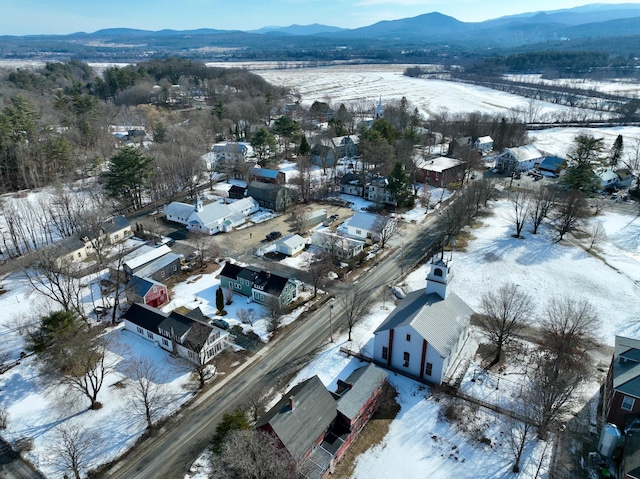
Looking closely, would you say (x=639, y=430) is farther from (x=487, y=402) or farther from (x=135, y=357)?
(x=135, y=357)

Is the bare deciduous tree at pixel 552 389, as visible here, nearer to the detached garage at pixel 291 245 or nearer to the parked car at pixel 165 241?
the detached garage at pixel 291 245

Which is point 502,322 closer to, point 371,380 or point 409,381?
point 409,381

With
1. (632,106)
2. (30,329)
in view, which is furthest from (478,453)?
(632,106)

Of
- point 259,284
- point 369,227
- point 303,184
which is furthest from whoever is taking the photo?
point 303,184

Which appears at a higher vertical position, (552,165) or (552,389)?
(552,389)

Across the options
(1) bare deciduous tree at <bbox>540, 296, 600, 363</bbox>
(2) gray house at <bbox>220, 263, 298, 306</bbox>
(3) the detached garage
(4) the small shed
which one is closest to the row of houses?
(1) bare deciduous tree at <bbox>540, 296, 600, 363</bbox>

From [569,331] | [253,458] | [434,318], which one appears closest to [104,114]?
[434,318]

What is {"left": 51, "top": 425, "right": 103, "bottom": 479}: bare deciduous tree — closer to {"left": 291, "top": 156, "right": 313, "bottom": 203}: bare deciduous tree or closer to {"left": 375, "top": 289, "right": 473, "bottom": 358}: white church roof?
{"left": 375, "top": 289, "right": 473, "bottom": 358}: white church roof
